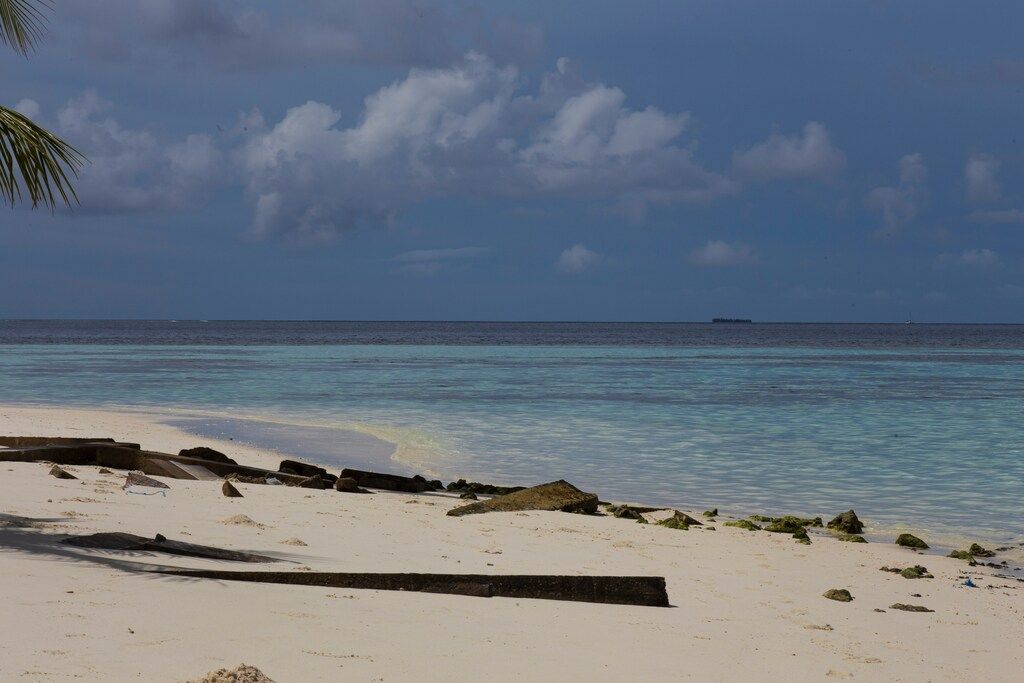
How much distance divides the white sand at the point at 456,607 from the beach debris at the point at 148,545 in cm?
15

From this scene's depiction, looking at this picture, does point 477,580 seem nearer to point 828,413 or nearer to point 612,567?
point 612,567

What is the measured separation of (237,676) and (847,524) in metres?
8.76

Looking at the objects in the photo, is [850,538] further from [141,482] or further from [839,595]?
[141,482]

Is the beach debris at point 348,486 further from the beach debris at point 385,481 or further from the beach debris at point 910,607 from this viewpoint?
the beach debris at point 910,607

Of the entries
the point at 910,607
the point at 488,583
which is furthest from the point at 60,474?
the point at 910,607

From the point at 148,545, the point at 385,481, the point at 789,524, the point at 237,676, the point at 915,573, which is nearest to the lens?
the point at 237,676

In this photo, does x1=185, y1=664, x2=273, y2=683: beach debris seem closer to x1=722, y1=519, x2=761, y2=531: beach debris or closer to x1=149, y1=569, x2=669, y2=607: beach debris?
x1=149, y1=569, x2=669, y2=607: beach debris

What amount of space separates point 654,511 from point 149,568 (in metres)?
7.21

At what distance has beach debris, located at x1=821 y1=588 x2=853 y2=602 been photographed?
791 centimetres

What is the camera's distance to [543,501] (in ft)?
37.8

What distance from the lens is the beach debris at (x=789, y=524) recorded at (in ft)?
36.4

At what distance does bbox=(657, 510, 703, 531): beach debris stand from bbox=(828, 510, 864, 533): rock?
5.10 ft

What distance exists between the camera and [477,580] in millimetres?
6656

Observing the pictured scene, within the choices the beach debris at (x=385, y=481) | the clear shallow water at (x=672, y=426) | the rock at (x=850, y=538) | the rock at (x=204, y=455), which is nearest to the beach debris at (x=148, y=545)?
the beach debris at (x=385, y=481)
